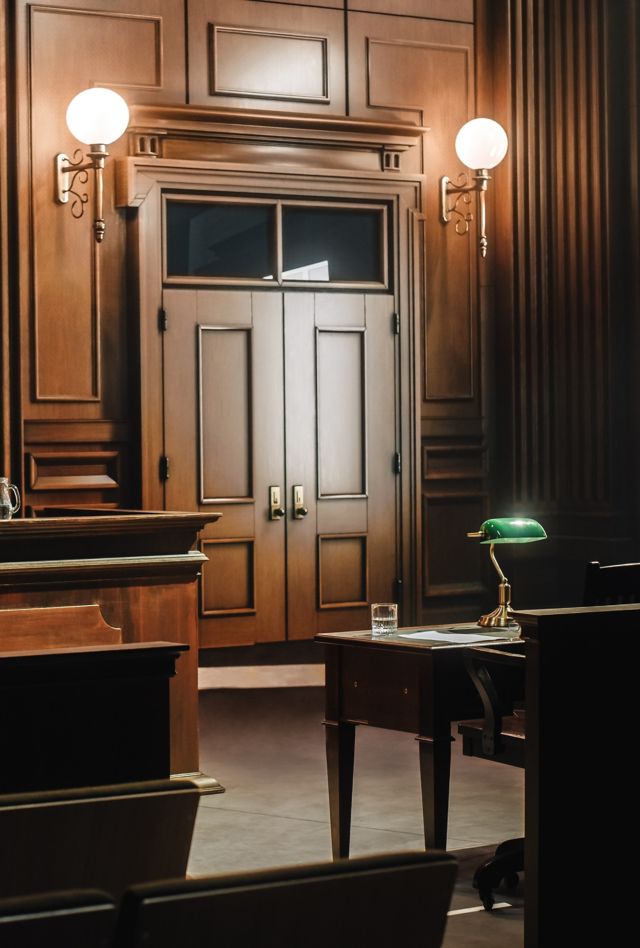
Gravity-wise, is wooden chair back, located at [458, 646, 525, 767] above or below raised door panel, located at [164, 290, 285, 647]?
below

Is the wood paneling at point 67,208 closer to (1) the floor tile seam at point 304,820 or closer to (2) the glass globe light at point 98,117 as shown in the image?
(2) the glass globe light at point 98,117

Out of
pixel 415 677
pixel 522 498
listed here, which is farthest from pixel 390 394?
pixel 415 677

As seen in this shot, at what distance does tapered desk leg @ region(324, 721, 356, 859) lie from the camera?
11.8 feet

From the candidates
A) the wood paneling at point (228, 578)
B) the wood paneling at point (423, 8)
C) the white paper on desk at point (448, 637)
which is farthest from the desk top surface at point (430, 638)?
the wood paneling at point (423, 8)

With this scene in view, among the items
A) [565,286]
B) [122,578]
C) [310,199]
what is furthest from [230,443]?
[122,578]

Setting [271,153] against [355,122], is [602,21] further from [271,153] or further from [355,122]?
[271,153]

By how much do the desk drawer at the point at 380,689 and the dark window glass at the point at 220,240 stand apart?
3.49 meters

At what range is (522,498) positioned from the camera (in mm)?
7254

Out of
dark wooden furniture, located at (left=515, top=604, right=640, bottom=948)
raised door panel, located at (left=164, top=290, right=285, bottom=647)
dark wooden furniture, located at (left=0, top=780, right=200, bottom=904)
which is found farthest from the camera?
raised door panel, located at (left=164, top=290, right=285, bottom=647)

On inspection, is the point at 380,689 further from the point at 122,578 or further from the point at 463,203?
the point at 463,203

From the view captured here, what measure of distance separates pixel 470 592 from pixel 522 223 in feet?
6.81

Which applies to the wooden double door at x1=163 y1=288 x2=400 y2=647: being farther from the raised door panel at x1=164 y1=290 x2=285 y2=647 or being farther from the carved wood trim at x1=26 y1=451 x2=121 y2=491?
the carved wood trim at x1=26 y1=451 x2=121 y2=491

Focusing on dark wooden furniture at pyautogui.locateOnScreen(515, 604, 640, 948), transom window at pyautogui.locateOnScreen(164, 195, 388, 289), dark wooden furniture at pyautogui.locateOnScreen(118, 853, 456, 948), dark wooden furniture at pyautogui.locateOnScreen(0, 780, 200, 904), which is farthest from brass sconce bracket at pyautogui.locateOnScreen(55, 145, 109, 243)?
dark wooden furniture at pyautogui.locateOnScreen(118, 853, 456, 948)

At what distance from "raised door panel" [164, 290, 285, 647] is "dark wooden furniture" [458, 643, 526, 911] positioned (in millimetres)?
3310
